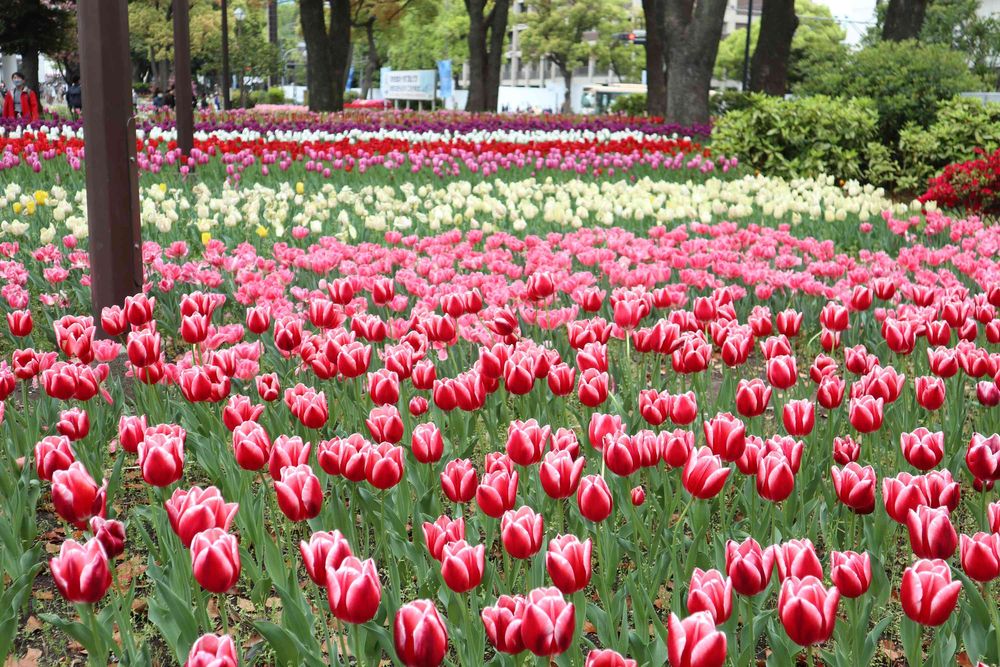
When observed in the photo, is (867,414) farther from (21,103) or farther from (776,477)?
(21,103)

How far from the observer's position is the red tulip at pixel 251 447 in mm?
2484

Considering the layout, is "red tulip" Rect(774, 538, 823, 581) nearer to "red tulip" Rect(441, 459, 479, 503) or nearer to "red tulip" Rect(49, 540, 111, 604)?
"red tulip" Rect(441, 459, 479, 503)

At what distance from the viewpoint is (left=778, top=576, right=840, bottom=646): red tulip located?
5.65 feet

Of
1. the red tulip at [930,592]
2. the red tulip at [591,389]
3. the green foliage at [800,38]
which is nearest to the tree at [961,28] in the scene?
the green foliage at [800,38]

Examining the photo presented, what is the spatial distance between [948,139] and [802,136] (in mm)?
1853

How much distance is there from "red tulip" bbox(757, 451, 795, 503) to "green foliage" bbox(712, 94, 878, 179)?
490 inches

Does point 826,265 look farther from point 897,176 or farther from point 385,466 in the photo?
point 897,176

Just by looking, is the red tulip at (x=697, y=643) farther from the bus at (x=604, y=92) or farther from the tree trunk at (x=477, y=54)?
the bus at (x=604, y=92)

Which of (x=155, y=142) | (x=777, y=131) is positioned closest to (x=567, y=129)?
(x=777, y=131)

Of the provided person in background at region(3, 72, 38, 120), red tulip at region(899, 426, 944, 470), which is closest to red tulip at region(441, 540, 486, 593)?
red tulip at region(899, 426, 944, 470)

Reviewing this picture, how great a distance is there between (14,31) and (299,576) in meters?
38.2

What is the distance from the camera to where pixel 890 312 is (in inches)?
173

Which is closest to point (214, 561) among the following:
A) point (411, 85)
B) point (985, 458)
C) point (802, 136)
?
point (985, 458)

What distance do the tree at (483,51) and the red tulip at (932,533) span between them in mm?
29851
